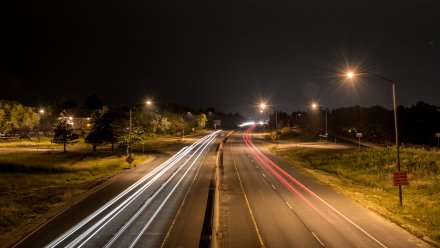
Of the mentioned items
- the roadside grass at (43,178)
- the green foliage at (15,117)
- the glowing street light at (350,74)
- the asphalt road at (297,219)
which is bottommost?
the asphalt road at (297,219)

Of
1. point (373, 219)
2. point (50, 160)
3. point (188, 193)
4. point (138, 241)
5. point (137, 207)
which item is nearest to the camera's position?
point (138, 241)

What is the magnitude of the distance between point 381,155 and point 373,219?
94.9 feet

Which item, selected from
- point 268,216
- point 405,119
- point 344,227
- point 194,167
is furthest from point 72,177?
point 405,119

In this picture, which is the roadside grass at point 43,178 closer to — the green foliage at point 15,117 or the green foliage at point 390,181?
the green foliage at point 390,181

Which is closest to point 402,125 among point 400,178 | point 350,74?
point 400,178

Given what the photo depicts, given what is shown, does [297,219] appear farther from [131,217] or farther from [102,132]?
[102,132]

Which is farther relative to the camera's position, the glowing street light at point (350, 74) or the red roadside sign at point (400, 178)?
the red roadside sign at point (400, 178)

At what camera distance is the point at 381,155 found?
49.5 metres

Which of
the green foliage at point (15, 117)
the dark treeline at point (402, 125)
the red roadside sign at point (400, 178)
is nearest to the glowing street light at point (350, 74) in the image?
the red roadside sign at point (400, 178)

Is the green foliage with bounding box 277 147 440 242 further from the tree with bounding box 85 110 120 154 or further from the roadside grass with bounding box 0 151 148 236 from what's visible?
the tree with bounding box 85 110 120 154

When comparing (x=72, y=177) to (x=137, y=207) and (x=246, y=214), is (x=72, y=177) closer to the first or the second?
(x=137, y=207)

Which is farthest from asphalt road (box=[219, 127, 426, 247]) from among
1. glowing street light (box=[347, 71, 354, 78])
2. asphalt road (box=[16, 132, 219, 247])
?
glowing street light (box=[347, 71, 354, 78])

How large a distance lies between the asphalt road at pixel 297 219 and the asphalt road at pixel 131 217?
7.23ft

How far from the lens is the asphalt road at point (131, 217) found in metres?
18.8
